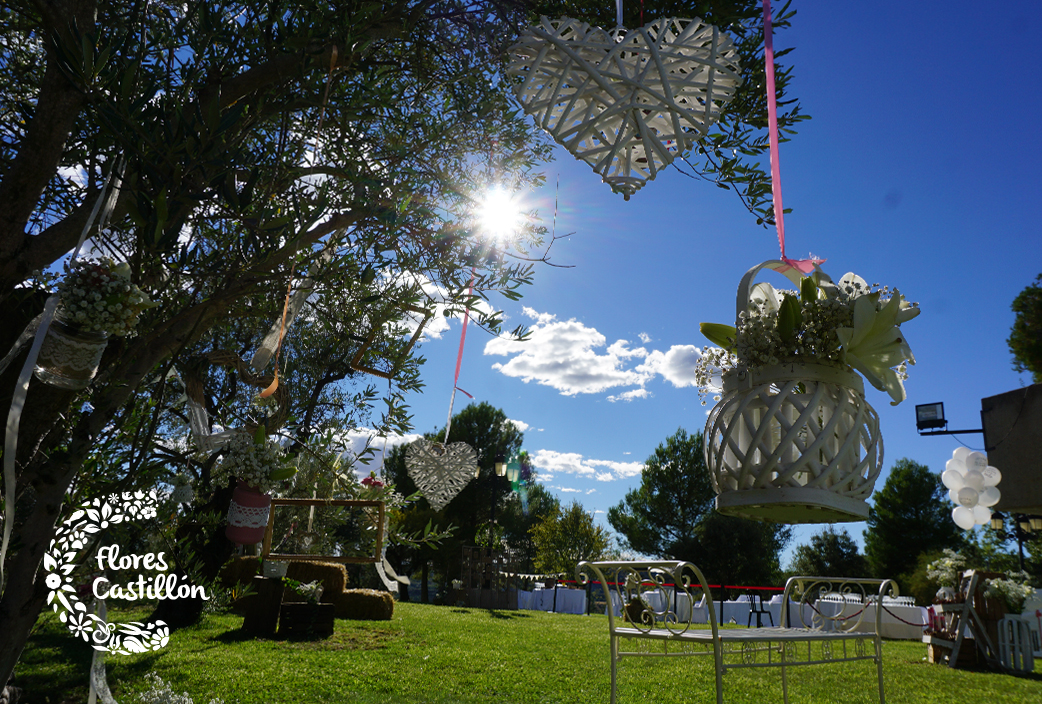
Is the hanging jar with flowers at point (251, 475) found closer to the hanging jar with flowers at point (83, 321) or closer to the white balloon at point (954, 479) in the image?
the hanging jar with flowers at point (83, 321)

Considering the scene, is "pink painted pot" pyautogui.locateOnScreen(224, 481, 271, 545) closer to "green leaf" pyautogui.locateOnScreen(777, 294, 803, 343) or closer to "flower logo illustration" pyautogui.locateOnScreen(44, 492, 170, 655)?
"flower logo illustration" pyautogui.locateOnScreen(44, 492, 170, 655)

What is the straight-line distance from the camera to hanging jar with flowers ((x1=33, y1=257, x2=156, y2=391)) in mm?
1403

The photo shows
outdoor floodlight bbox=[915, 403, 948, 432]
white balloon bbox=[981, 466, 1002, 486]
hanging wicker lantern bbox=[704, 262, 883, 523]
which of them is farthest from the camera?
outdoor floodlight bbox=[915, 403, 948, 432]

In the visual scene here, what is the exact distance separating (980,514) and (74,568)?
23.3 ft

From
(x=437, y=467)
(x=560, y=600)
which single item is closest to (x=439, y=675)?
(x=437, y=467)

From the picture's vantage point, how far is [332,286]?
8.10 feet

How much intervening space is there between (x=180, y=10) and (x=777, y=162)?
2.78 m

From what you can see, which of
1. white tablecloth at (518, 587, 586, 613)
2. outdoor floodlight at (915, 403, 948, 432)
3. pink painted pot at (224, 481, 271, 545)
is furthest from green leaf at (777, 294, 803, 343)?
outdoor floodlight at (915, 403, 948, 432)

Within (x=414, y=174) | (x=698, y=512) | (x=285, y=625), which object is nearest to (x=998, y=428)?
(x=414, y=174)

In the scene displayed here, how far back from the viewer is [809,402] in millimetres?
1462

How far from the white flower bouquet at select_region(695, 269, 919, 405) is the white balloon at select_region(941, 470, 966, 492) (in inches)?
222

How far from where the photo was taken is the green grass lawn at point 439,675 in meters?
4.98

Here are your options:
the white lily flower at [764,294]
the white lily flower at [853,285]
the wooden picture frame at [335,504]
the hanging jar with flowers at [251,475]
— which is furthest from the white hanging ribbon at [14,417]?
the wooden picture frame at [335,504]

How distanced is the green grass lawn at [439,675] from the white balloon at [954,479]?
1.92 metres
